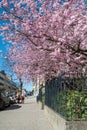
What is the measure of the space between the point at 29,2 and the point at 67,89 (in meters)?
3.08

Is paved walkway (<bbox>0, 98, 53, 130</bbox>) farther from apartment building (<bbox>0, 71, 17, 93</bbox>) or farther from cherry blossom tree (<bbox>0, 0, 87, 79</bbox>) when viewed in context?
apartment building (<bbox>0, 71, 17, 93</bbox>)

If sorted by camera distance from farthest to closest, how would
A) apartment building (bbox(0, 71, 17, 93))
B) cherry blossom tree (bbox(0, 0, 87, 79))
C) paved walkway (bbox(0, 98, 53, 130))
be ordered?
apartment building (bbox(0, 71, 17, 93)) < paved walkway (bbox(0, 98, 53, 130)) < cherry blossom tree (bbox(0, 0, 87, 79))

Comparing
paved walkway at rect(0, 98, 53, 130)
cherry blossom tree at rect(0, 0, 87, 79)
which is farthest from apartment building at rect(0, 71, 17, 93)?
cherry blossom tree at rect(0, 0, 87, 79)

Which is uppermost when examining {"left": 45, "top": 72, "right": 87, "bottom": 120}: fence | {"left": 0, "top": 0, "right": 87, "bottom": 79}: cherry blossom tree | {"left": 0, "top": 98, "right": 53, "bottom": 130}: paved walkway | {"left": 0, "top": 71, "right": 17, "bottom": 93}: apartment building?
{"left": 0, "top": 71, "right": 17, "bottom": 93}: apartment building

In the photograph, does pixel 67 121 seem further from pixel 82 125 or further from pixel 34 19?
pixel 34 19

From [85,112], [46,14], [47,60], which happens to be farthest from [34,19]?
[47,60]

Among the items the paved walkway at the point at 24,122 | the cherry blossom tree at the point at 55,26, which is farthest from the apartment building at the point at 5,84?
the cherry blossom tree at the point at 55,26

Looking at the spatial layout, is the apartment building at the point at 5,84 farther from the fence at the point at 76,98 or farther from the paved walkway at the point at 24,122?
the fence at the point at 76,98

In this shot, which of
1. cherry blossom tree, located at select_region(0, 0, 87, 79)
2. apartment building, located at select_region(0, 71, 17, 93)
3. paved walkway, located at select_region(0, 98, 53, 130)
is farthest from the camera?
apartment building, located at select_region(0, 71, 17, 93)

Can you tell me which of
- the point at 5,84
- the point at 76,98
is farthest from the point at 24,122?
the point at 5,84

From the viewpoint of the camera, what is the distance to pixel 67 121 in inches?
364

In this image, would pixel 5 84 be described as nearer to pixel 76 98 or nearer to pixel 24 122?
pixel 24 122

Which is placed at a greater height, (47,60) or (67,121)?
(47,60)

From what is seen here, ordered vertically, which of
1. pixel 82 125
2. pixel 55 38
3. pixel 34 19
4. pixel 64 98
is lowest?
pixel 82 125
